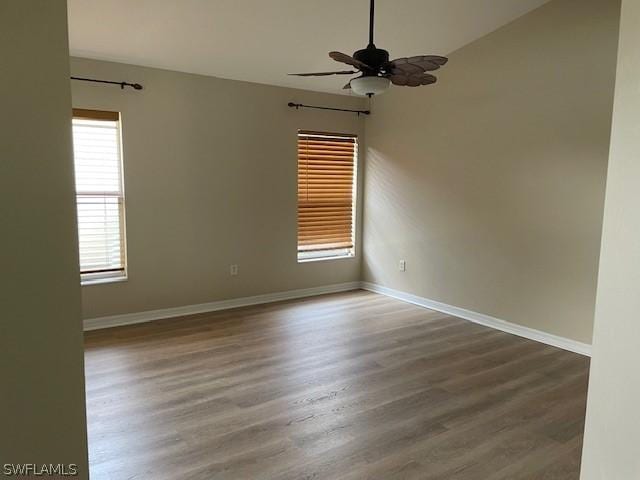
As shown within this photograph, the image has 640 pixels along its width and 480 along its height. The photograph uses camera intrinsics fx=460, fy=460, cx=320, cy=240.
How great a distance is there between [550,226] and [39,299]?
3839 millimetres

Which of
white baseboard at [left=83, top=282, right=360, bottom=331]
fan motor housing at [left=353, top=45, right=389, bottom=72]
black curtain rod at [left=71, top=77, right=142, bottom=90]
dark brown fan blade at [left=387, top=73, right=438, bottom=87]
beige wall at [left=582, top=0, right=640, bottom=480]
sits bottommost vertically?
white baseboard at [left=83, top=282, right=360, bottom=331]

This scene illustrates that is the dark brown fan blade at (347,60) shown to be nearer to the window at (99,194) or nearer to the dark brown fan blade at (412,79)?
the dark brown fan blade at (412,79)

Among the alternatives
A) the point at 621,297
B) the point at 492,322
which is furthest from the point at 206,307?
the point at 621,297

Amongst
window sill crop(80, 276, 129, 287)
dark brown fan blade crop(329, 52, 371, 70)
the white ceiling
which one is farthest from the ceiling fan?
window sill crop(80, 276, 129, 287)

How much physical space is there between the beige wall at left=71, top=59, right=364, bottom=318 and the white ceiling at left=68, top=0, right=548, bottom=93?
284mm

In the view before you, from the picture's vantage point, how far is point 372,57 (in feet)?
8.62

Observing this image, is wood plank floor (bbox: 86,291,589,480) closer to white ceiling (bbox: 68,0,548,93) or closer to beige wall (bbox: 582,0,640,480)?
beige wall (bbox: 582,0,640,480)

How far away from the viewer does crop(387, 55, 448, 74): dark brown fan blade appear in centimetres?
258

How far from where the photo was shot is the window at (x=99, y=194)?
412 cm

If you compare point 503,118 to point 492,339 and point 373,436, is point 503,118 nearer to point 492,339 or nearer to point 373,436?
point 492,339

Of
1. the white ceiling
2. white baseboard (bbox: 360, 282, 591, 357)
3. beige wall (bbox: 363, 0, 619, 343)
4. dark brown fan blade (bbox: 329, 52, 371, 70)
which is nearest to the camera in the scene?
dark brown fan blade (bbox: 329, 52, 371, 70)

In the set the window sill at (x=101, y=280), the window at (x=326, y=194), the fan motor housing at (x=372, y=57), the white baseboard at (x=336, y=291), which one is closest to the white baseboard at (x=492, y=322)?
the white baseboard at (x=336, y=291)

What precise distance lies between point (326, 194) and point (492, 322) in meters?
2.41

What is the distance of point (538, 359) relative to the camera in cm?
364
